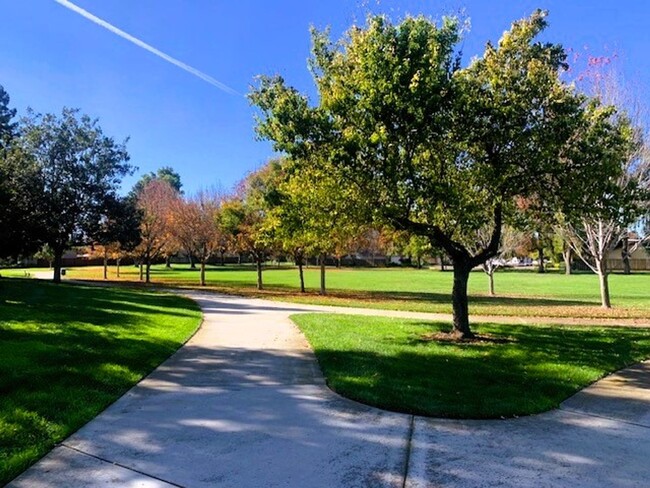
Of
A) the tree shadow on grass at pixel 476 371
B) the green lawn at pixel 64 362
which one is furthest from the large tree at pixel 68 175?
the tree shadow on grass at pixel 476 371

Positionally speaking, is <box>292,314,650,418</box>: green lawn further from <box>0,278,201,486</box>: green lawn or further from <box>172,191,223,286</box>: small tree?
<box>172,191,223,286</box>: small tree

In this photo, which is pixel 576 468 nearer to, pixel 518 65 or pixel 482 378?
pixel 482 378

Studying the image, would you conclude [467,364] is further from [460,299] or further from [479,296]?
[479,296]

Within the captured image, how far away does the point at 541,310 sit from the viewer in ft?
61.0

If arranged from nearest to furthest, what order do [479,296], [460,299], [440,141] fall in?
[440,141] → [460,299] → [479,296]

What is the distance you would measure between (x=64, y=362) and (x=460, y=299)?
272 inches

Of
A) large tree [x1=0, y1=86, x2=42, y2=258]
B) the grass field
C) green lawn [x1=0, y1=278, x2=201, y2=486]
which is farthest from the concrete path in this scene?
large tree [x1=0, y1=86, x2=42, y2=258]

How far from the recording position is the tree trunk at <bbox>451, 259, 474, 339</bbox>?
10109 millimetres

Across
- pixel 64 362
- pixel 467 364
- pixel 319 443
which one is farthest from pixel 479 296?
pixel 319 443

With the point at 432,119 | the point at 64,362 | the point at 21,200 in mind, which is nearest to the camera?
the point at 64,362

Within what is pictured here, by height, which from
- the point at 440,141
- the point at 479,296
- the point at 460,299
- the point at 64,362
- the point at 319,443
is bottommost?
the point at 479,296

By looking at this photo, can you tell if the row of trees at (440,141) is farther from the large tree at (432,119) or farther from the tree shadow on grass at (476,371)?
the tree shadow on grass at (476,371)

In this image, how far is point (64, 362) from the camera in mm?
6844

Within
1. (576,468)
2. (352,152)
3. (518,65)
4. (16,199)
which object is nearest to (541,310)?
(518,65)
